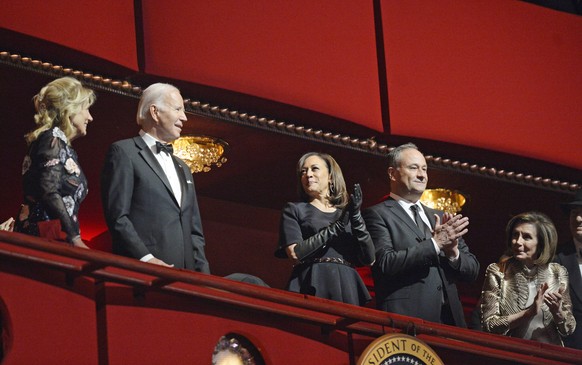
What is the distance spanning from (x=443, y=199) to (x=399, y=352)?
11.1 feet

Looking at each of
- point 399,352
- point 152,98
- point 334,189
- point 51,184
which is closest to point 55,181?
point 51,184

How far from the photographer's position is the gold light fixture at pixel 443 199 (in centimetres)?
906

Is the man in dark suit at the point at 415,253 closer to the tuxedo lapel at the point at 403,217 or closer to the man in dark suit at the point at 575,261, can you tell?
the tuxedo lapel at the point at 403,217

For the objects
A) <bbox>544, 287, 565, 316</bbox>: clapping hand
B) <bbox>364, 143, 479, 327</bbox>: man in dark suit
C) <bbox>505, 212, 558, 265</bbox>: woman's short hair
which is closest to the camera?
<bbox>364, 143, 479, 327</bbox>: man in dark suit

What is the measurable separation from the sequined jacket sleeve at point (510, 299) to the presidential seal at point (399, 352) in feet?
2.20

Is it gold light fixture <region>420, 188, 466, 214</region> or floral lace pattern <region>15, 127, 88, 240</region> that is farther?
gold light fixture <region>420, 188, 466, 214</region>

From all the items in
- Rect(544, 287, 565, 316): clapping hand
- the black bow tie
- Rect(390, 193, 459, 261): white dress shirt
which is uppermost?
the black bow tie

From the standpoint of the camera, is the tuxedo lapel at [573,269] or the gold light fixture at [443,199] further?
the gold light fixture at [443,199]

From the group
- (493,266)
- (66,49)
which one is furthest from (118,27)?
(493,266)

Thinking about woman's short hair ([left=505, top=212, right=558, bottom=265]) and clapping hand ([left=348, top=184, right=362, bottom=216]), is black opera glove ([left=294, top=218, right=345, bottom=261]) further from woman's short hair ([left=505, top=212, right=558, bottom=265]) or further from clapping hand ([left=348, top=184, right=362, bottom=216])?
woman's short hair ([left=505, top=212, right=558, bottom=265])

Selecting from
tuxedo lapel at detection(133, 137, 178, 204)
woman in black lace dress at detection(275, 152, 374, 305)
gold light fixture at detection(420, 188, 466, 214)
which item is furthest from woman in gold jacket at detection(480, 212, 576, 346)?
gold light fixture at detection(420, 188, 466, 214)

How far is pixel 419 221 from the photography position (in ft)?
21.6

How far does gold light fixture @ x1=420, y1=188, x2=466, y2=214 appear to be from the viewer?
906 centimetres

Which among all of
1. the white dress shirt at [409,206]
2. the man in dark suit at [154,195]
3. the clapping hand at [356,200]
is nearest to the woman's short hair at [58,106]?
the man in dark suit at [154,195]
